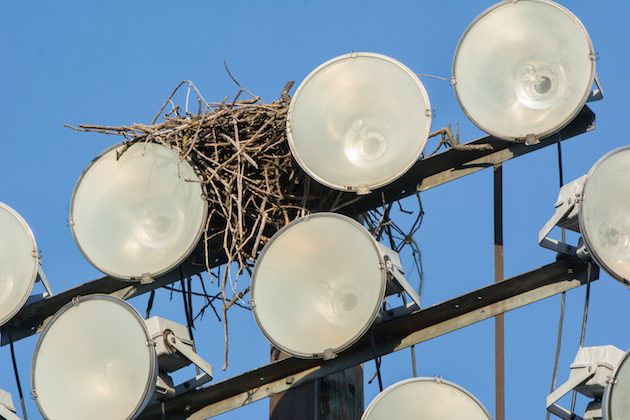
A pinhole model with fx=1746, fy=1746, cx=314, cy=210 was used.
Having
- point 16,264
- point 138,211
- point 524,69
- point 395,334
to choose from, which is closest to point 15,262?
point 16,264

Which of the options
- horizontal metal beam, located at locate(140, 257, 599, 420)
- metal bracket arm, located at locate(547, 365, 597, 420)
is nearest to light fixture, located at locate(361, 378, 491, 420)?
metal bracket arm, located at locate(547, 365, 597, 420)

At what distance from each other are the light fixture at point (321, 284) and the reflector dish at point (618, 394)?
53.5 inches

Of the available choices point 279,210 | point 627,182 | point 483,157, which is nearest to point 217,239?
point 279,210

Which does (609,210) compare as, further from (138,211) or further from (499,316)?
(138,211)

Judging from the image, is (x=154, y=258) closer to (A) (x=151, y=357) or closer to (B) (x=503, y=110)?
(A) (x=151, y=357)

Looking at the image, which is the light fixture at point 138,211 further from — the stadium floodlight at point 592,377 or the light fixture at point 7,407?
the stadium floodlight at point 592,377

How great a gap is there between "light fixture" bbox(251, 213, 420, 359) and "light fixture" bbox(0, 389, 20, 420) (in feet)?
5.56

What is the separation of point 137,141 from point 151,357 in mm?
1701

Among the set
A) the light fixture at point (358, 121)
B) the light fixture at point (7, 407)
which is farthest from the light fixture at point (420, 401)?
the light fixture at point (7, 407)

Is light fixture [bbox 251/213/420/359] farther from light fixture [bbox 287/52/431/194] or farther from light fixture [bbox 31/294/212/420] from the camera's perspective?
light fixture [bbox 31/294/212/420]

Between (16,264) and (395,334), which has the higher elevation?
(16,264)

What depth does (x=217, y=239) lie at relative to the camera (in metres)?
10.2

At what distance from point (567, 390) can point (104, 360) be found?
2643 mm

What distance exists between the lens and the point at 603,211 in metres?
8.45
